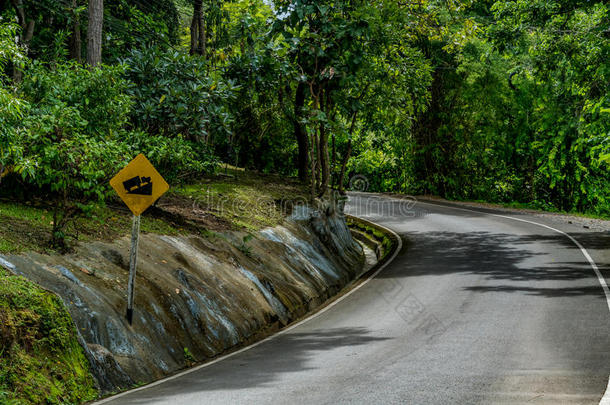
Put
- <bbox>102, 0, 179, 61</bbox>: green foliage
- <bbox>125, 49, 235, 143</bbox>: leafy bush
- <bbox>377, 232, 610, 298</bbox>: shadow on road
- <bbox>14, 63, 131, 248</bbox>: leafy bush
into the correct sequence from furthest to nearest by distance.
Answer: <bbox>102, 0, 179, 61</bbox>: green foliage < <bbox>377, 232, 610, 298</bbox>: shadow on road < <bbox>125, 49, 235, 143</bbox>: leafy bush < <bbox>14, 63, 131, 248</bbox>: leafy bush

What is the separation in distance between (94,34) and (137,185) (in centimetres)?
592

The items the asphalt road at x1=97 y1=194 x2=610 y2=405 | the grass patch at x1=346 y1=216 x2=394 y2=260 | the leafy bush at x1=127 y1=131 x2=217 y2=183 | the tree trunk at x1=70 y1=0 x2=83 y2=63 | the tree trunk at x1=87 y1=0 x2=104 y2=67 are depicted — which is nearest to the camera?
the asphalt road at x1=97 y1=194 x2=610 y2=405

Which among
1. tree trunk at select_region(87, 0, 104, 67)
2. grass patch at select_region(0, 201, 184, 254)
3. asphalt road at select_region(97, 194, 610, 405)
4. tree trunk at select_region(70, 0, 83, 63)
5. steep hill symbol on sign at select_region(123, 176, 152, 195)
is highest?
tree trunk at select_region(70, 0, 83, 63)

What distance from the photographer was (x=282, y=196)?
74.9 feet

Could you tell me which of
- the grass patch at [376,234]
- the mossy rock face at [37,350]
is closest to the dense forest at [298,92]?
the mossy rock face at [37,350]

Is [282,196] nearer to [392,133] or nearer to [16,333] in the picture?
[16,333]

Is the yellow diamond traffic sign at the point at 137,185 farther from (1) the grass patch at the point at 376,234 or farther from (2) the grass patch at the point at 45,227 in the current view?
→ (1) the grass patch at the point at 376,234

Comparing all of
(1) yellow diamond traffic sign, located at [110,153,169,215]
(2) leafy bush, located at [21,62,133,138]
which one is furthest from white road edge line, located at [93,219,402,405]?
(2) leafy bush, located at [21,62,133,138]

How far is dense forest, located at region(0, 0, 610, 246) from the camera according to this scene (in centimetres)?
1089

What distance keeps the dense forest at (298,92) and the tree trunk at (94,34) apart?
0.05m

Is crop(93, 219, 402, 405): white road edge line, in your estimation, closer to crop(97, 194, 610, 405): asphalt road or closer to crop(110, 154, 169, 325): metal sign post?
crop(97, 194, 610, 405): asphalt road

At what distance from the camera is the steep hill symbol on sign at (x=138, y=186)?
10.1m

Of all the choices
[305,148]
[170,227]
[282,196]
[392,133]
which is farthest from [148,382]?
[392,133]

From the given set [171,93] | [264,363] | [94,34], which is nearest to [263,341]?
[264,363]
